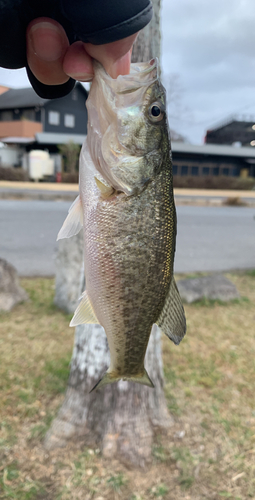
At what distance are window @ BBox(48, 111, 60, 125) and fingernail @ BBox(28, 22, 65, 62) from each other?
96.9 ft

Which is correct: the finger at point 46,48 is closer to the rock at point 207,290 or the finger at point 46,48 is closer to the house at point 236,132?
the rock at point 207,290

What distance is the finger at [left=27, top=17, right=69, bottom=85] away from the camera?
136 cm

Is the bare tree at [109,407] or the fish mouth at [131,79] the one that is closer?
the fish mouth at [131,79]

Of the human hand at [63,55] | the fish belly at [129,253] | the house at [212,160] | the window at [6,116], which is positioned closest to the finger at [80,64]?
the human hand at [63,55]

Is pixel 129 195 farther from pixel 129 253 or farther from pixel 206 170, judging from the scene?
pixel 206 170

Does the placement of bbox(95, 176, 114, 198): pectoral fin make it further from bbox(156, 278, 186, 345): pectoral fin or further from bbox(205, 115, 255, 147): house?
bbox(205, 115, 255, 147): house

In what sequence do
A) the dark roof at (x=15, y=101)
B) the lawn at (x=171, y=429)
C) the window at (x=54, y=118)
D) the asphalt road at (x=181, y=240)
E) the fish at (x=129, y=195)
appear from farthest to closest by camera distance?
the window at (x=54, y=118), the dark roof at (x=15, y=101), the asphalt road at (x=181, y=240), the lawn at (x=171, y=429), the fish at (x=129, y=195)

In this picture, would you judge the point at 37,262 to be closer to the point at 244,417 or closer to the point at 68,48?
the point at 244,417

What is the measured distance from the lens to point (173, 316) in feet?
4.39

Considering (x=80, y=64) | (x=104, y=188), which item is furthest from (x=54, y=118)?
(x=104, y=188)

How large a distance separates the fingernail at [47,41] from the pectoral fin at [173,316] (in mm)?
1026

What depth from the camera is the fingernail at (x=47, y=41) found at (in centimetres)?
136

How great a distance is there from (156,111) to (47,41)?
0.54m

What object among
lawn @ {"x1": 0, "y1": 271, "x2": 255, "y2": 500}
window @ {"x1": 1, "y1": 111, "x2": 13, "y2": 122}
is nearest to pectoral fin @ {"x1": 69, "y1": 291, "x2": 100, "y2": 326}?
lawn @ {"x1": 0, "y1": 271, "x2": 255, "y2": 500}
